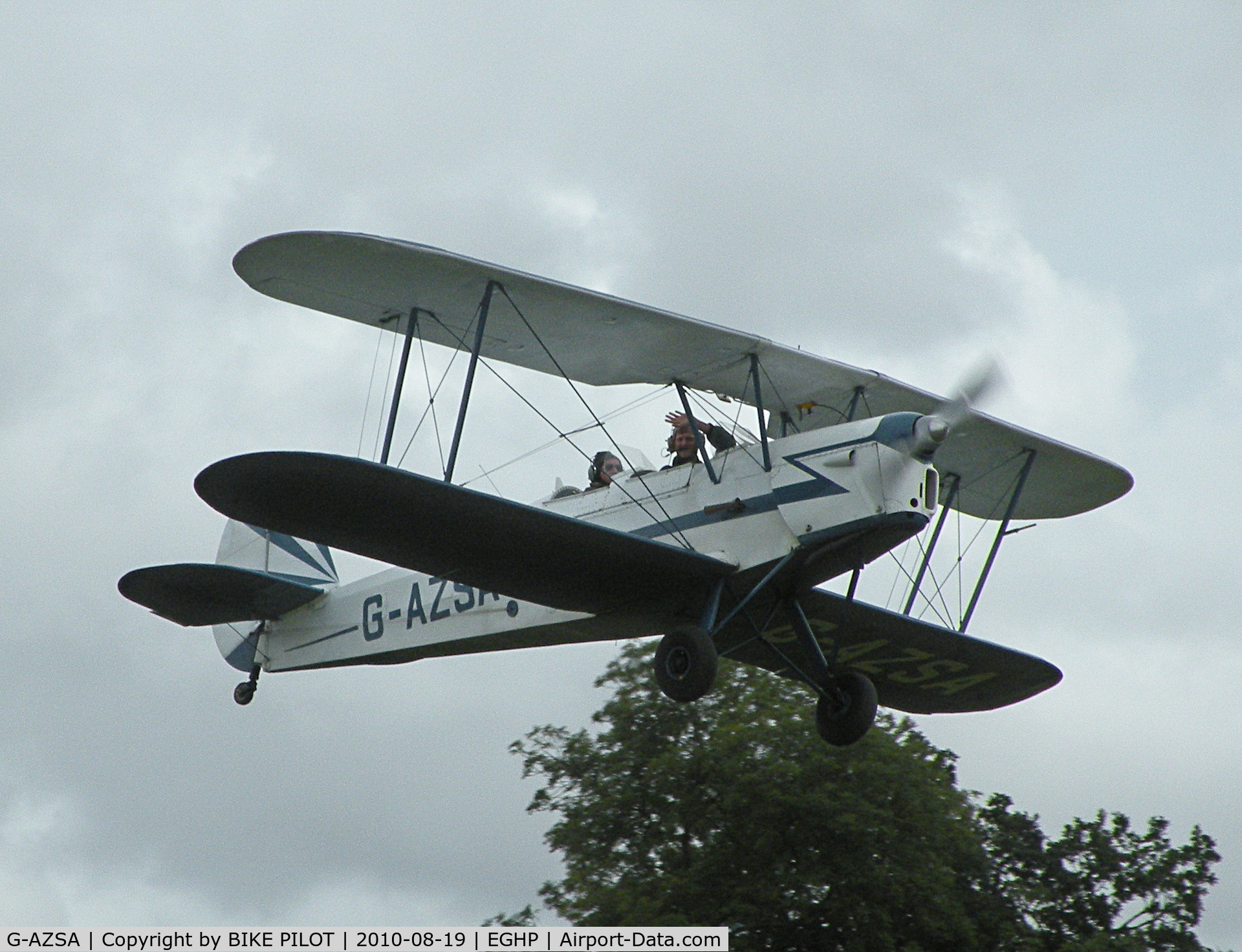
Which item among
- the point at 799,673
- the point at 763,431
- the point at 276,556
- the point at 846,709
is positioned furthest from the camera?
the point at 276,556

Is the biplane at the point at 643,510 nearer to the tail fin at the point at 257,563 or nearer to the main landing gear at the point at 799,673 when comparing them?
the main landing gear at the point at 799,673

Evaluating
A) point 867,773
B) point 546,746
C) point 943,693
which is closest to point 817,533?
point 943,693

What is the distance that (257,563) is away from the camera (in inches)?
648

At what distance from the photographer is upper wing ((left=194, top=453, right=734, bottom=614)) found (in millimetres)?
10648

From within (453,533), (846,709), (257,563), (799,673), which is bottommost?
(846,709)

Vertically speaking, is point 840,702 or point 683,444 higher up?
point 683,444

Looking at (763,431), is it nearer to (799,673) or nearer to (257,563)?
(799,673)

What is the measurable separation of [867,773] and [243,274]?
10229 millimetres

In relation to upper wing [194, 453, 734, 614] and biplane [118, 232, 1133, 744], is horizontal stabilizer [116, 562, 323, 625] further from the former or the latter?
upper wing [194, 453, 734, 614]

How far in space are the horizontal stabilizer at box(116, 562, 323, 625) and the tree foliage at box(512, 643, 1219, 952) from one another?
5065 mm

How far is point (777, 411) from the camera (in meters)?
13.5

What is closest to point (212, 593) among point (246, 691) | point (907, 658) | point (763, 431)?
point (246, 691)

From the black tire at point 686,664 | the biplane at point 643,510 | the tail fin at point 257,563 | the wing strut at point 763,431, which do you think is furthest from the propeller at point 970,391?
the tail fin at point 257,563

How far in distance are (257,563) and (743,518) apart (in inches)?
246
